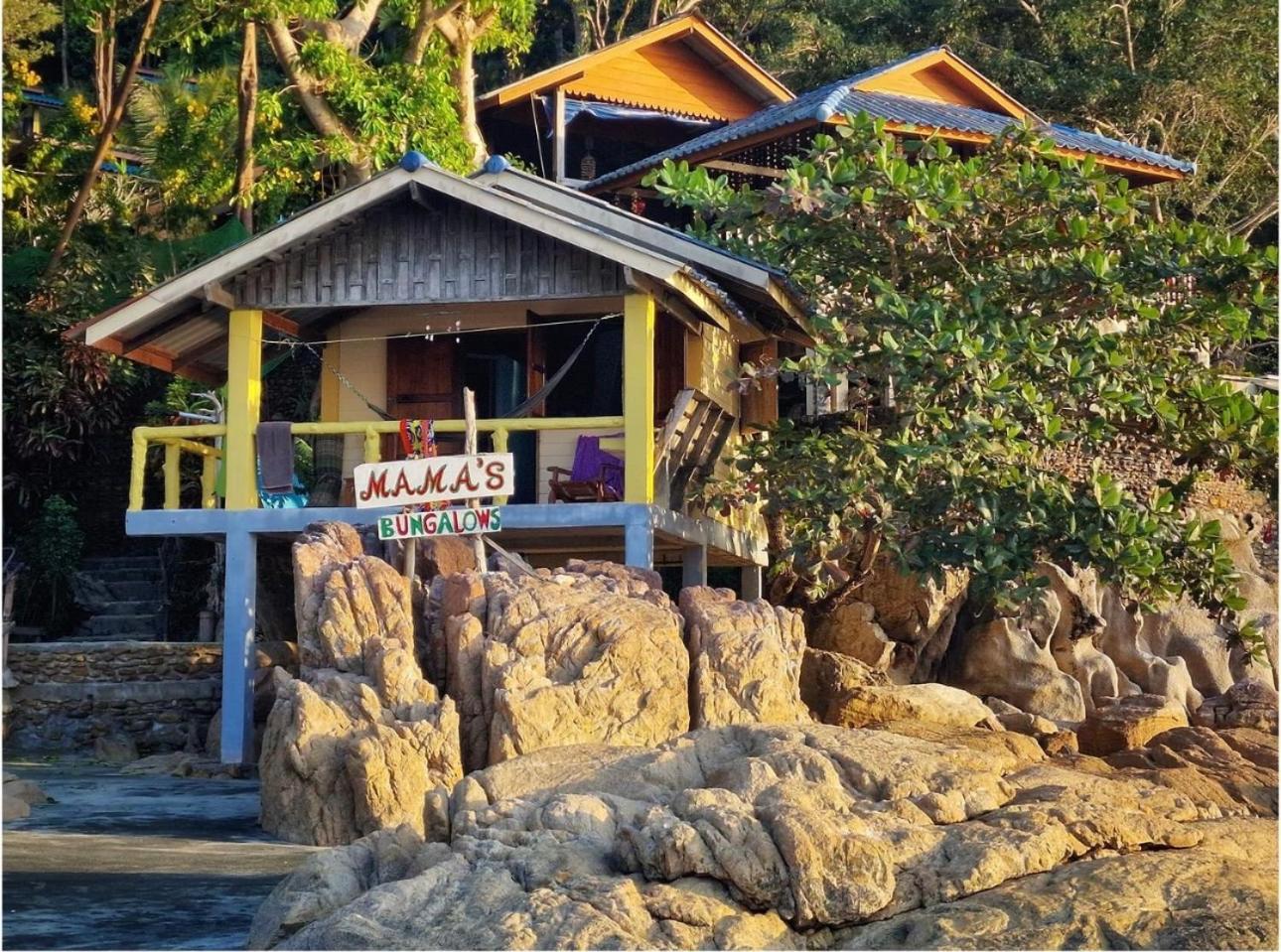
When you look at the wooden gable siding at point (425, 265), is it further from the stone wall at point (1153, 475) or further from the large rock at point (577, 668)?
the stone wall at point (1153, 475)

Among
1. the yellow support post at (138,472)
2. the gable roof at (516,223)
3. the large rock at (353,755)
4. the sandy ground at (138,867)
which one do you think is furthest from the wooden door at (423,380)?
the large rock at (353,755)

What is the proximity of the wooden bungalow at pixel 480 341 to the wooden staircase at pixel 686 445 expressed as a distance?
3 cm

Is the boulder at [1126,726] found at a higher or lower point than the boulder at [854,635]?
lower

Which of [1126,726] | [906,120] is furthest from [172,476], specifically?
[906,120]

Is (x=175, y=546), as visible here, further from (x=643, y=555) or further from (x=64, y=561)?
(x=643, y=555)

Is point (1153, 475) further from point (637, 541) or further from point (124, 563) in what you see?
point (124, 563)

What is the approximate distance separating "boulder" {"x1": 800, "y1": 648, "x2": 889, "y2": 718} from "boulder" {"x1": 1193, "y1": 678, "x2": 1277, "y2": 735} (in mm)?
3619

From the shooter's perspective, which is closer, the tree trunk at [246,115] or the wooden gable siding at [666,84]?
the tree trunk at [246,115]

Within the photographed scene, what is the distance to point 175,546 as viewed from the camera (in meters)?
23.2

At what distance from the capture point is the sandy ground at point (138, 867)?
388 inches

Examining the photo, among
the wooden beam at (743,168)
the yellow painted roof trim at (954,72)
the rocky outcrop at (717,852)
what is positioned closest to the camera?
the rocky outcrop at (717,852)

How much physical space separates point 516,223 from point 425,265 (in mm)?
979

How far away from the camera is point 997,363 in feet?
52.7

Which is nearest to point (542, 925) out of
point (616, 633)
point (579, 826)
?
point (579, 826)
